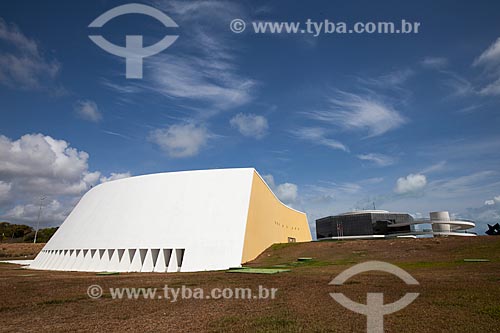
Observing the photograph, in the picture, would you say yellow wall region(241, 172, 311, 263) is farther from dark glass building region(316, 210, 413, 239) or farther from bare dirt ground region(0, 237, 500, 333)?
dark glass building region(316, 210, 413, 239)

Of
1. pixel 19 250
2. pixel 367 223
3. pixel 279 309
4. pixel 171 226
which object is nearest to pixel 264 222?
pixel 171 226

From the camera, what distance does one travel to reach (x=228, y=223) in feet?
100

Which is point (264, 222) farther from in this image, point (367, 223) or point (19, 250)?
point (19, 250)

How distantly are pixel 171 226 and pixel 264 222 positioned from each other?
36.4 feet

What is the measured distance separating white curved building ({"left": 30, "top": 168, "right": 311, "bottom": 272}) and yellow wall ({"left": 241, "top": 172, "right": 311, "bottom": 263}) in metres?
0.10

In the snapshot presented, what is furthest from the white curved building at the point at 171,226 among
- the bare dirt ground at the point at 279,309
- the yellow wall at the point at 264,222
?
the bare dirt ground at the point at 279,309

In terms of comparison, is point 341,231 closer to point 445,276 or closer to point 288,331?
point 445,276

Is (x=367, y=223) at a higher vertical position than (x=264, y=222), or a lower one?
higher

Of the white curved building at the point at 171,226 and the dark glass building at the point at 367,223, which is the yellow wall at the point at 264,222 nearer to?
the white curved building at the point at 171,226

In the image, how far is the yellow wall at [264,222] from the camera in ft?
103

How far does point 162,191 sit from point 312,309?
2696cm

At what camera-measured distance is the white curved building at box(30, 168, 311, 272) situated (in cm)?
2886

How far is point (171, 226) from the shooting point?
30516mm

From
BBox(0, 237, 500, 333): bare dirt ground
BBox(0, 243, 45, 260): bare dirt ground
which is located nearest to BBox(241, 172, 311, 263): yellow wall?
→ BBox(0, 237, 500, 333): bare dirt ground
